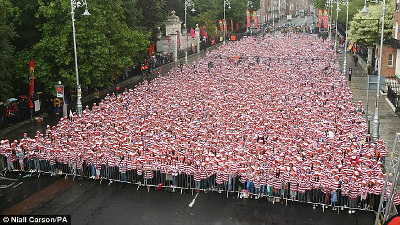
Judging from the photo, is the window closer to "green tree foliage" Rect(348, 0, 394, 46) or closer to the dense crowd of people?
"green tree foliage" Rect(348, 0, 394, 46)

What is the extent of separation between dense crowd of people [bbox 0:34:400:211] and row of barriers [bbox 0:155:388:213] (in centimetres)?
7

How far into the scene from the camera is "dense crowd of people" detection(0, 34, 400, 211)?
18.6m

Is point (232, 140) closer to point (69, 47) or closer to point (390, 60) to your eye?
point (69, 47)

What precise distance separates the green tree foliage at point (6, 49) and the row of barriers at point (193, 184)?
31.5ft

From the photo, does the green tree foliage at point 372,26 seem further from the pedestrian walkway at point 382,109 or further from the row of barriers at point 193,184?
the row of barriers at point 193,184

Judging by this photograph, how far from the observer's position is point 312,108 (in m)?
29.5

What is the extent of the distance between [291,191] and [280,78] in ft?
74.8

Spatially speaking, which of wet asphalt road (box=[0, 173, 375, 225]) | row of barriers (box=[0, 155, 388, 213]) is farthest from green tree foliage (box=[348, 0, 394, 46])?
wet asphalt road (box=[0, 173, 375, 225])

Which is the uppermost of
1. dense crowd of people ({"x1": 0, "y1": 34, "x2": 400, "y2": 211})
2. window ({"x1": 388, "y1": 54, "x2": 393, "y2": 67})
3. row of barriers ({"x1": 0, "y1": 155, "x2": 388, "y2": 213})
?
Result: window ({"x1": 388, "y1": 54, "x2": 393, "y2": 67})

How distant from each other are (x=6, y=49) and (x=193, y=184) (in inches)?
714

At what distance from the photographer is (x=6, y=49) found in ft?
102

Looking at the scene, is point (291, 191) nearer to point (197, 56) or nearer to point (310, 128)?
point (310, 128)

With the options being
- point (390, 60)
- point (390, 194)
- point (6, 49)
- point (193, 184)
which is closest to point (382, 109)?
point (390, 60)

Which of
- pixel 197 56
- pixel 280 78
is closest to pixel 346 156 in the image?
pixel 280 78
